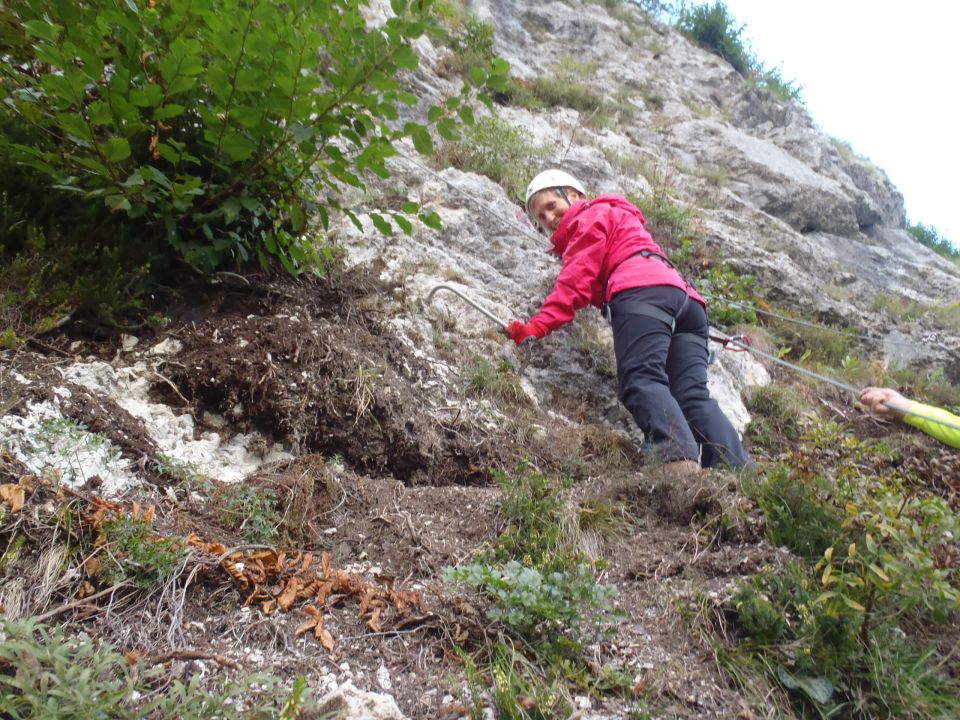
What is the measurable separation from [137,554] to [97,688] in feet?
1.84

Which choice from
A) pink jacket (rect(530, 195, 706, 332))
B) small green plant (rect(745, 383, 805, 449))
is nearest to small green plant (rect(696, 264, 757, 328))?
small green plant (rect(745, 383, 805, 449))

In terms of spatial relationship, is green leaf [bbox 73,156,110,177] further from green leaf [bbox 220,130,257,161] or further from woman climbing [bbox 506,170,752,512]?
woman climbing [bbox 506,170,752,512]

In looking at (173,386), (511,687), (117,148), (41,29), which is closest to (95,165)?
(117,148)

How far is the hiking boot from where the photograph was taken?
8.82 feet

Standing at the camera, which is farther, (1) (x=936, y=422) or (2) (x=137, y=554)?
(1) (x=936, y=422)

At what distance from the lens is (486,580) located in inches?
74.1

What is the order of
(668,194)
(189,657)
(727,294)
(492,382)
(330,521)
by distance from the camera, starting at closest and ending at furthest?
(189,657) < (330,521) < (492,382) < (727,294) < (668,194)

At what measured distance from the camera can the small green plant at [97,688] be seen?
131 centimetres

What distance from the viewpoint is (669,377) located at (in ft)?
13.4

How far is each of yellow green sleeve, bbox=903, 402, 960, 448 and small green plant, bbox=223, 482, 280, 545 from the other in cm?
318

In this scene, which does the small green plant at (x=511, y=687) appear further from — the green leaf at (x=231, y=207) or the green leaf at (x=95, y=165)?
the green leaf at (x=95, y=165)

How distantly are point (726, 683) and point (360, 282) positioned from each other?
3163mm

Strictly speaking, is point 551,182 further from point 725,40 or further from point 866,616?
point 725,40

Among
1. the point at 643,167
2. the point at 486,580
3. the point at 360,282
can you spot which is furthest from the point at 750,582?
the point at 643,167
